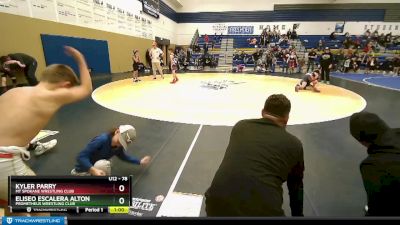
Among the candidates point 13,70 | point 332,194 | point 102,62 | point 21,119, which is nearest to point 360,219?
point 21,119

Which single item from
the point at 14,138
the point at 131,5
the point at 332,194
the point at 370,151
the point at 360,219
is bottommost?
the point at 332,194

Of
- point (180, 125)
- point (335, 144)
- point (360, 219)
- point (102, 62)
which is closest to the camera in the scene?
point (360, 219)

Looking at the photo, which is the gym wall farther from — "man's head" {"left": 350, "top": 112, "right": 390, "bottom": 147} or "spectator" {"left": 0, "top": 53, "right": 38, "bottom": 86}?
"man's head" {"left": 350, "top": 112, "right": 390, "bottom": 147}

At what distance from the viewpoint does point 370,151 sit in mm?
1876

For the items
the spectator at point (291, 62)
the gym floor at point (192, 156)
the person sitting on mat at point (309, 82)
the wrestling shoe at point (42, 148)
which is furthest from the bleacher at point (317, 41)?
the wrestling shoe at point (42, 148)

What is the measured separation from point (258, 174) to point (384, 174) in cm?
91

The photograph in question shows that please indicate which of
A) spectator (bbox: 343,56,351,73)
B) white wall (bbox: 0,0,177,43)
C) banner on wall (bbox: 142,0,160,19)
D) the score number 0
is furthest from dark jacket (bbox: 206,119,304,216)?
spectator (bbox: 343,56,351,73)

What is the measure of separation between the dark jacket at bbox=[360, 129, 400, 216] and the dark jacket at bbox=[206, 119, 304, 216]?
21.0 inches

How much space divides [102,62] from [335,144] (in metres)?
11.8

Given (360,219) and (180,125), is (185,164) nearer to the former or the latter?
(180,125)

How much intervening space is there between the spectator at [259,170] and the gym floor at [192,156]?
2.59ft

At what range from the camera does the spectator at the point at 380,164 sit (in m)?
→ 1.68

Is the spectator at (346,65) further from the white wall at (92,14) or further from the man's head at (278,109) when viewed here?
the man's head at (278,109)

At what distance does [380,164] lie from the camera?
68.9 inches
